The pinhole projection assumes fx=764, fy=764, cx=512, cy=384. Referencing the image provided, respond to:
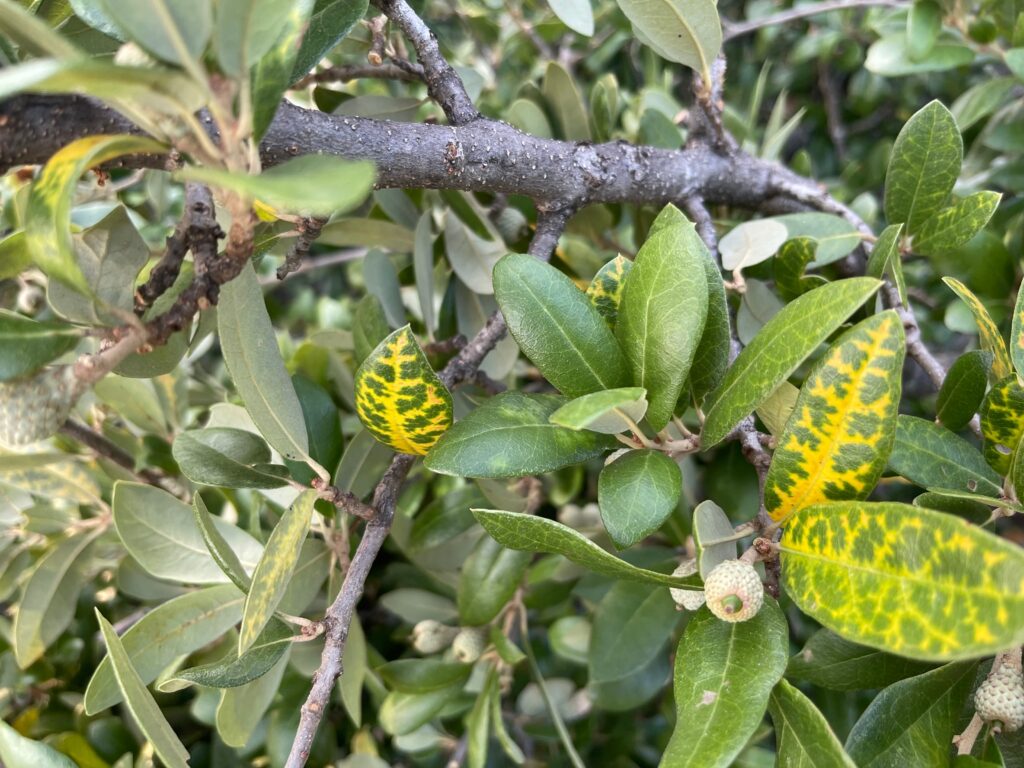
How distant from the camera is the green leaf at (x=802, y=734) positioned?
51cm

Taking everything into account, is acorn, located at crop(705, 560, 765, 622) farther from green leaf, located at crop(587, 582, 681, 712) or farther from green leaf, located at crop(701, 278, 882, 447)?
green leaf, located at crop(587, 582, 681, 712)

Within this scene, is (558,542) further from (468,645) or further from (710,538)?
(468,645)

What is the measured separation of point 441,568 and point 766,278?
1.95ft

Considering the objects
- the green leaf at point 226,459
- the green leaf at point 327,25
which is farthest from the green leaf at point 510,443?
the green leaf at point 327,25

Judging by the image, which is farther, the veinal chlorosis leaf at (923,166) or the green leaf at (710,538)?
the veinal chlorosis leaf at (923,166)

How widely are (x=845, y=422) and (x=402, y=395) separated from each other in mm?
329

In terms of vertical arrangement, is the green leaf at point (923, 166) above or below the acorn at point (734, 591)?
above

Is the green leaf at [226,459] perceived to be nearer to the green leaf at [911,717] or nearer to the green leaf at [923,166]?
the green leaf at [911,717]

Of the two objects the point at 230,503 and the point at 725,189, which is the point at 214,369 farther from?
the point at 725,189

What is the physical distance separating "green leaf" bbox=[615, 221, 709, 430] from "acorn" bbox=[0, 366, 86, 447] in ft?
1.33

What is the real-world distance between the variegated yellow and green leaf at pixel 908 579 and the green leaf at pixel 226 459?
482 millimetres

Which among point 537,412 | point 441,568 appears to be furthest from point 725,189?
point 441,568

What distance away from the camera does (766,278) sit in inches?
39.1

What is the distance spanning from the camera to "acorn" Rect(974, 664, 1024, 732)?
1.86 feet
